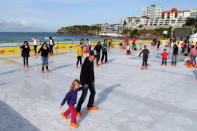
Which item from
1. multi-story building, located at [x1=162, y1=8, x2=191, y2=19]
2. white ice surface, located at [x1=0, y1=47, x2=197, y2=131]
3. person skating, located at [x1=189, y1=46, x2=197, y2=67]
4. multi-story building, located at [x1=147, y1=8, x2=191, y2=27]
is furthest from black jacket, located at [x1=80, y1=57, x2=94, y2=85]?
multi-story building, located at [x1=162, y1=8, x2=191, y2=19]

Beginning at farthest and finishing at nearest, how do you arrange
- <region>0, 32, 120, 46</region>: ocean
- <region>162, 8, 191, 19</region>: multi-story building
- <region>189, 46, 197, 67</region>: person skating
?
<region>162, 8, 191, 19</region>: multi-story building
<region>0, 32, 120, 46</region>: ocean
<region>189, 46, 197, 67</region>: person skating

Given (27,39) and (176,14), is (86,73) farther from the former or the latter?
(176,14)

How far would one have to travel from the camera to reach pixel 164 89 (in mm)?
7277

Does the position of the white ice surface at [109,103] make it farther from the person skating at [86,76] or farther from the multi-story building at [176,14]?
the multi-story building at [176,14]

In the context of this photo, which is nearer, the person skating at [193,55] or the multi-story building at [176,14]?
the person skating at [193,55]

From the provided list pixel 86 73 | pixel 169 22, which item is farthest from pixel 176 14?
pixel 86 73

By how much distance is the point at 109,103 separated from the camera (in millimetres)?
5738

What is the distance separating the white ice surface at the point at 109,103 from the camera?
436 centimetres

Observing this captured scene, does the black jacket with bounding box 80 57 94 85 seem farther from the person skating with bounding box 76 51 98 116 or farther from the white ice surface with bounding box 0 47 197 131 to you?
the white ice surface with bounding box 0 47 197 131

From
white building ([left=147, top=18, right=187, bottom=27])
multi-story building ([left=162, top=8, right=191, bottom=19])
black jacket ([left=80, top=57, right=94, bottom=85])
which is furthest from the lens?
multi-story building ([left=162, top=8, right=191, bottom=19])

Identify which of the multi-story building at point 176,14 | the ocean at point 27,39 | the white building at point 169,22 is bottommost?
the ocean at point 27,39

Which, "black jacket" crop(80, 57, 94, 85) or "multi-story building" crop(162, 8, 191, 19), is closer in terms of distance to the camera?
"black jacket" crop(80, 57, 94, 85)

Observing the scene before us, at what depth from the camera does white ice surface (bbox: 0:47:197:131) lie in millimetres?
4359

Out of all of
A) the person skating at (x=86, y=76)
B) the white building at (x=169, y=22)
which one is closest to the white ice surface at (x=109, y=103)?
the person skating at (x=86, y=76)
